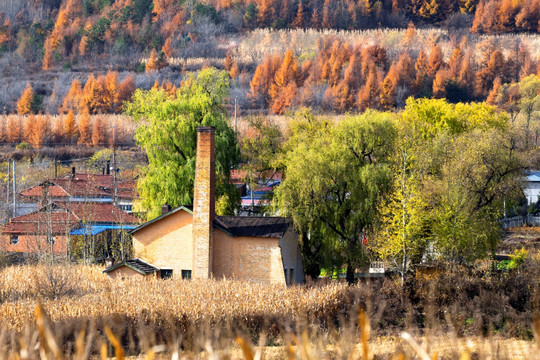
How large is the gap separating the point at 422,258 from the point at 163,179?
13511mm

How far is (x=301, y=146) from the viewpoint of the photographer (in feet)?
115

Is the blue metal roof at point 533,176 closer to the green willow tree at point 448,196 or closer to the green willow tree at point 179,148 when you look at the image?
the green willow tree at point 448,196

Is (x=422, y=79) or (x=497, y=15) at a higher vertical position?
(x=497, y=15)

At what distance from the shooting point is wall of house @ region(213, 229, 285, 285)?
32031mm

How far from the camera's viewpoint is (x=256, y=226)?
32844 millimetres

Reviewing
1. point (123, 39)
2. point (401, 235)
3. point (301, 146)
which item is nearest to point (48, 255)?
point (301, 146)

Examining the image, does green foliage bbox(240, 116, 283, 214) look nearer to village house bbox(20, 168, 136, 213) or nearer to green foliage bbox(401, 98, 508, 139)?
green foliage bbox(401, 98, 508, 139)

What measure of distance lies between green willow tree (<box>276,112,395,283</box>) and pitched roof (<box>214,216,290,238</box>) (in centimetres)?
79

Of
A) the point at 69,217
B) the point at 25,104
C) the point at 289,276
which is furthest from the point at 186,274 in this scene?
the point at 25,104

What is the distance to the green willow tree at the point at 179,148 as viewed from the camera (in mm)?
37219

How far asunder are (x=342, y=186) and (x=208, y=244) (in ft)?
22.4

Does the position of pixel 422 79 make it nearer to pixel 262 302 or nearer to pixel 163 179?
pixel 163 179

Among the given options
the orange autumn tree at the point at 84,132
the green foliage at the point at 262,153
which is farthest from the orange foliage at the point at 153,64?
the green foliage at the point at 262,153

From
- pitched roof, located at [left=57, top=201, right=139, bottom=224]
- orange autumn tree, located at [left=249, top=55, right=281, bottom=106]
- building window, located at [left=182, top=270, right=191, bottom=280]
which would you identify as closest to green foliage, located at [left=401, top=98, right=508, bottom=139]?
building window, located at [left=182, top=270, right=191, bottom=280]
